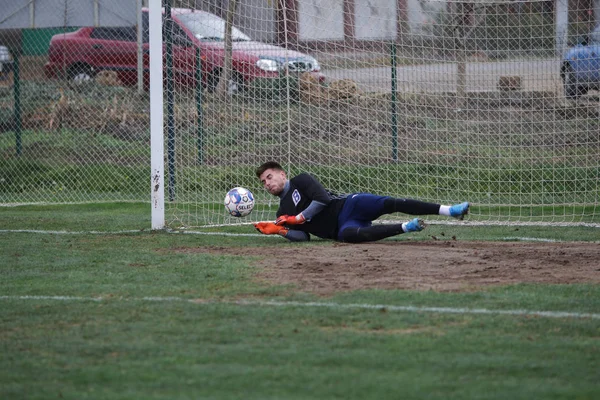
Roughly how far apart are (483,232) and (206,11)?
447cm

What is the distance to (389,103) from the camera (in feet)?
41.3

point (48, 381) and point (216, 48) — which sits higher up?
point (216, 48)

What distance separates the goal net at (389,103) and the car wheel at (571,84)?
1cm

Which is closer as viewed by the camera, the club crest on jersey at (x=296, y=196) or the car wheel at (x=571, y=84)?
the club crest on jersey at (x=296, y=196)

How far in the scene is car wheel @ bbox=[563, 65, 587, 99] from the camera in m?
11.5

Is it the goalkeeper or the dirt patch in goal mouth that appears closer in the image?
the dirt patch in goal mouth

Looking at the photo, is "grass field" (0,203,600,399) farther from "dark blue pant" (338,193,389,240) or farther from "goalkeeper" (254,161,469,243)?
"dark blue pant" (338,193,389,240)

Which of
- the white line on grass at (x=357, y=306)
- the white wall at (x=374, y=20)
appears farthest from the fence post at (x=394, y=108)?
the white line on grass at (x=357, y=306)

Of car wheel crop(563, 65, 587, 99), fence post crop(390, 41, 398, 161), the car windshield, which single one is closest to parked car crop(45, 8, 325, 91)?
the car windshield

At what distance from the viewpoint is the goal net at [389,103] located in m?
11.5

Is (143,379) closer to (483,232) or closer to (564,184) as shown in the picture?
(483,232)

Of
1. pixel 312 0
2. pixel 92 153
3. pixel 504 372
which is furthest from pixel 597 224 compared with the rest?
pixel 92 153

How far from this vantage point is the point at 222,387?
14.2ft

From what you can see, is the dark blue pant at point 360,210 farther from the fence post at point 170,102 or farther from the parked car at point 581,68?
the parked car at point 581,68
